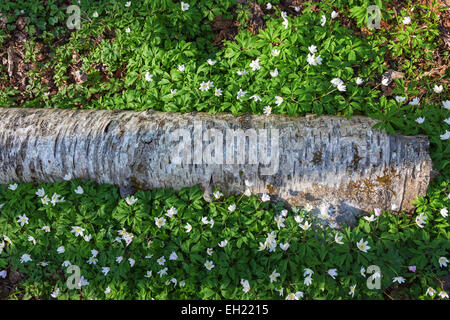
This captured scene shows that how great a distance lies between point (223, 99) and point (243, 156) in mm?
843

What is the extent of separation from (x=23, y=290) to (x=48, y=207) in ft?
3.00

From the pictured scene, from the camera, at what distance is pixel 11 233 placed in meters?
3.36

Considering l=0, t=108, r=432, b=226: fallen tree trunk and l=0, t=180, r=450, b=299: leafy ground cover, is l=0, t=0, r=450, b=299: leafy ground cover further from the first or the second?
l=0, t=108, r=432, b=226: fallen tree trunk

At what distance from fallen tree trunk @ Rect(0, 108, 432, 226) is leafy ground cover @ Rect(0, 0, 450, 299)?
0.56 feet

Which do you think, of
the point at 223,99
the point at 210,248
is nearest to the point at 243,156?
the point at 223,99

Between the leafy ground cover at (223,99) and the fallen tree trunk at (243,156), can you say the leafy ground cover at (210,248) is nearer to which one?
the leafy ground cover at (223,99)

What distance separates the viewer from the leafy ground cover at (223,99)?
9.96 ft

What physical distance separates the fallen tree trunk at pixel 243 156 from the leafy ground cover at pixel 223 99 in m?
0.17

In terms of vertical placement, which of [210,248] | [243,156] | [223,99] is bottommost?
[210,248]

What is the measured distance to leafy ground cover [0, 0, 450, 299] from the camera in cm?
304

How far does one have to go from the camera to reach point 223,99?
3584mm

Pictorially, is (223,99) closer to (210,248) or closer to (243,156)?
(243,156)

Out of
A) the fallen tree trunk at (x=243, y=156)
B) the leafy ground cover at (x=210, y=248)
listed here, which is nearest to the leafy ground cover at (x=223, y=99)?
the leafy ground cover at (x=210, y=248)
